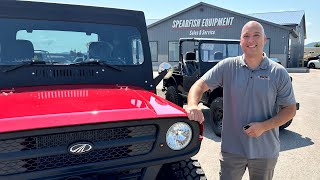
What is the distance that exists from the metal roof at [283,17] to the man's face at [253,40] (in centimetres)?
2867

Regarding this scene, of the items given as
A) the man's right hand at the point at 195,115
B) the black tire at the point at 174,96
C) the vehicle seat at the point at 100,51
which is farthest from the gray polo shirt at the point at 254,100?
the black tire at the point at 174,96

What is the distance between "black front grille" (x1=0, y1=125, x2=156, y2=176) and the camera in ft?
5.76

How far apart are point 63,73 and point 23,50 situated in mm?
400

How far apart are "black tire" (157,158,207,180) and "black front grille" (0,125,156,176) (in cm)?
39

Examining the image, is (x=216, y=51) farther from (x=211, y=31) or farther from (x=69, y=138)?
(x=211, y=31)

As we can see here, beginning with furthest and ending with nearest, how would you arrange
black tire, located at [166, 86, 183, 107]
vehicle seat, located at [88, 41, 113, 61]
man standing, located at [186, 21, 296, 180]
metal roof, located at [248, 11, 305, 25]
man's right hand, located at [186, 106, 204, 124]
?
metal roof, located at [248, 11, 305, 25]
black tire, located at [166, 86, 183, 107]
vehicle seat, located at [88, 41, 113, 61]
man standing, located at [186, 21, 296, 180]
man's right hand, located at [186, 106, 204, 124]

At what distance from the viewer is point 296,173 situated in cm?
393

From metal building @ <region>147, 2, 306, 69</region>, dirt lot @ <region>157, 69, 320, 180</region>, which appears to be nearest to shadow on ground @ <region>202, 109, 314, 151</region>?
dirt lot @ <region>157, 69, 320, 180</region>

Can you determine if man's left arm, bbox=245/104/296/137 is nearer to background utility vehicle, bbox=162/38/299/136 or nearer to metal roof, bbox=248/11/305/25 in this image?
background utility vehicle, bbox=162/38/299/136

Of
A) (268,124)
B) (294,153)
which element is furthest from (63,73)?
(294,153)

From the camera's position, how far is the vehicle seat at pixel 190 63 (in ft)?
21.7

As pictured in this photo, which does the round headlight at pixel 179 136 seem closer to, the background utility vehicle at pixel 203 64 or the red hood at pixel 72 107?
the red hood at pixel 72 107

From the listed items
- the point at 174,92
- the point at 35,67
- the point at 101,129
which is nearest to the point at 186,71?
the point at 174,92

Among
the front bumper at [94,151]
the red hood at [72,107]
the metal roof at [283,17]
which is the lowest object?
the front bumper at [94,151]
